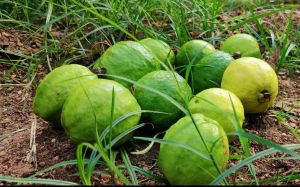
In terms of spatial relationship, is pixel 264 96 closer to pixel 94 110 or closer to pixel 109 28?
pixel 94 110

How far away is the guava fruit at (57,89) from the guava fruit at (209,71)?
73 cm

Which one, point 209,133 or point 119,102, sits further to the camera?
point 119,102

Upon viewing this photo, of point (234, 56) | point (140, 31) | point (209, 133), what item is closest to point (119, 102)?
point (209, 133)

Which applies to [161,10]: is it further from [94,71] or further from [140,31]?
[94,71]

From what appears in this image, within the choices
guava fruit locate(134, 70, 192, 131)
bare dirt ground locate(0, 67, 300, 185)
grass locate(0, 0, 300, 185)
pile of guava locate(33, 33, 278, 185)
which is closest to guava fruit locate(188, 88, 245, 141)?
pile of guava locate(33, 33, 278, 185)

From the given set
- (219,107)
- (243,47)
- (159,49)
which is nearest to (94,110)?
(219,107)

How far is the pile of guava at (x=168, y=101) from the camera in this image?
227 cm

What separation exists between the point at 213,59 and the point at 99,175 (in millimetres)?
1198

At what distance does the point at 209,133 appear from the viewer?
2.32 metres

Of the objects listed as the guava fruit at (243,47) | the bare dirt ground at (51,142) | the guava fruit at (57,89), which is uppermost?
the guava fruit at (243,47)

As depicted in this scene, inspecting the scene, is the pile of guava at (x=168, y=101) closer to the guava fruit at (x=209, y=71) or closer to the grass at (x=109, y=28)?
the guava fruit at (x=209, y=71)

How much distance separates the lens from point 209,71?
3289mm

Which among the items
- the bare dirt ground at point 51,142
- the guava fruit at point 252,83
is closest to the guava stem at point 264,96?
the guava fruit at point 252,83

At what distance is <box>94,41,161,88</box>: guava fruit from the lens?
3.12 m
